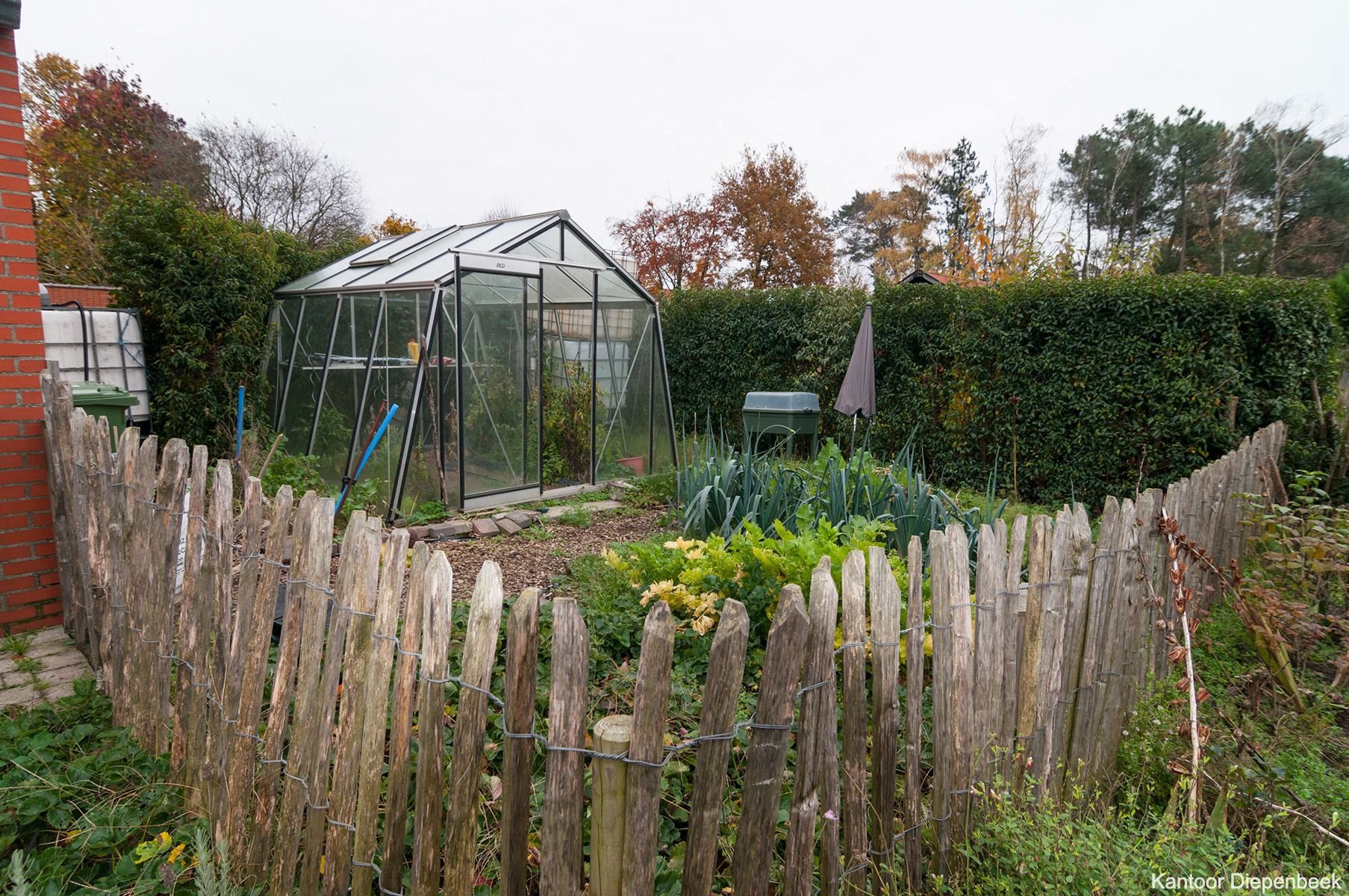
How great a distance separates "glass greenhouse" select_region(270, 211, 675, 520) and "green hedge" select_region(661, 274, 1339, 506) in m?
2.95

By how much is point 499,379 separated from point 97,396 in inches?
134

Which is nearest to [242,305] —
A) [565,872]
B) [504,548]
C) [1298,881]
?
[504,548]

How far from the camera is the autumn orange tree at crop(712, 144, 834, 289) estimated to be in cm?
2266

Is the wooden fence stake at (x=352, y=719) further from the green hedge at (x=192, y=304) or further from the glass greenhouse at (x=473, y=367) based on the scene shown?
the green hedge at (x=192, y=304)

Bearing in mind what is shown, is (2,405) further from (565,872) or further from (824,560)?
(824,560)

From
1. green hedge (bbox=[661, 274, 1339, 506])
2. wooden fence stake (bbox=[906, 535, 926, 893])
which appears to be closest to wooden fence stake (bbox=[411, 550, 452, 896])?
wooden fence stake (bbox=[906, 535, 926, 893])

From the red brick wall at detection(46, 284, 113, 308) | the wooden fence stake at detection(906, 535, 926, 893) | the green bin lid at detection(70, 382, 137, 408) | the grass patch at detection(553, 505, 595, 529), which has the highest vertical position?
the red brick wall at detection(46, 284, 113, 308)

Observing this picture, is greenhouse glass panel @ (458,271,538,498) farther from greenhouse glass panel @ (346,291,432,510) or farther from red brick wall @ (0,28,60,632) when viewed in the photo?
red brick wall @ (0,28,60,632)

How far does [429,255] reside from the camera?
7.57 meters

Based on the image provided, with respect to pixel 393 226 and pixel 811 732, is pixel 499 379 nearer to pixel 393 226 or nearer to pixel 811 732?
pixel 811 732

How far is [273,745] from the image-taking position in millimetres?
1892

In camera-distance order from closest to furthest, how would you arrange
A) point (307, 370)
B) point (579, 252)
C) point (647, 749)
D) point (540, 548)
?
1. point (647, 749)
2. point (540, 548)
3. point (307, 370)
4. point (579, 252)

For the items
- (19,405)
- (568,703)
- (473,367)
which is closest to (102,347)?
(473,367)

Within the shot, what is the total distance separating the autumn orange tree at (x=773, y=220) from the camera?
22.7 m
